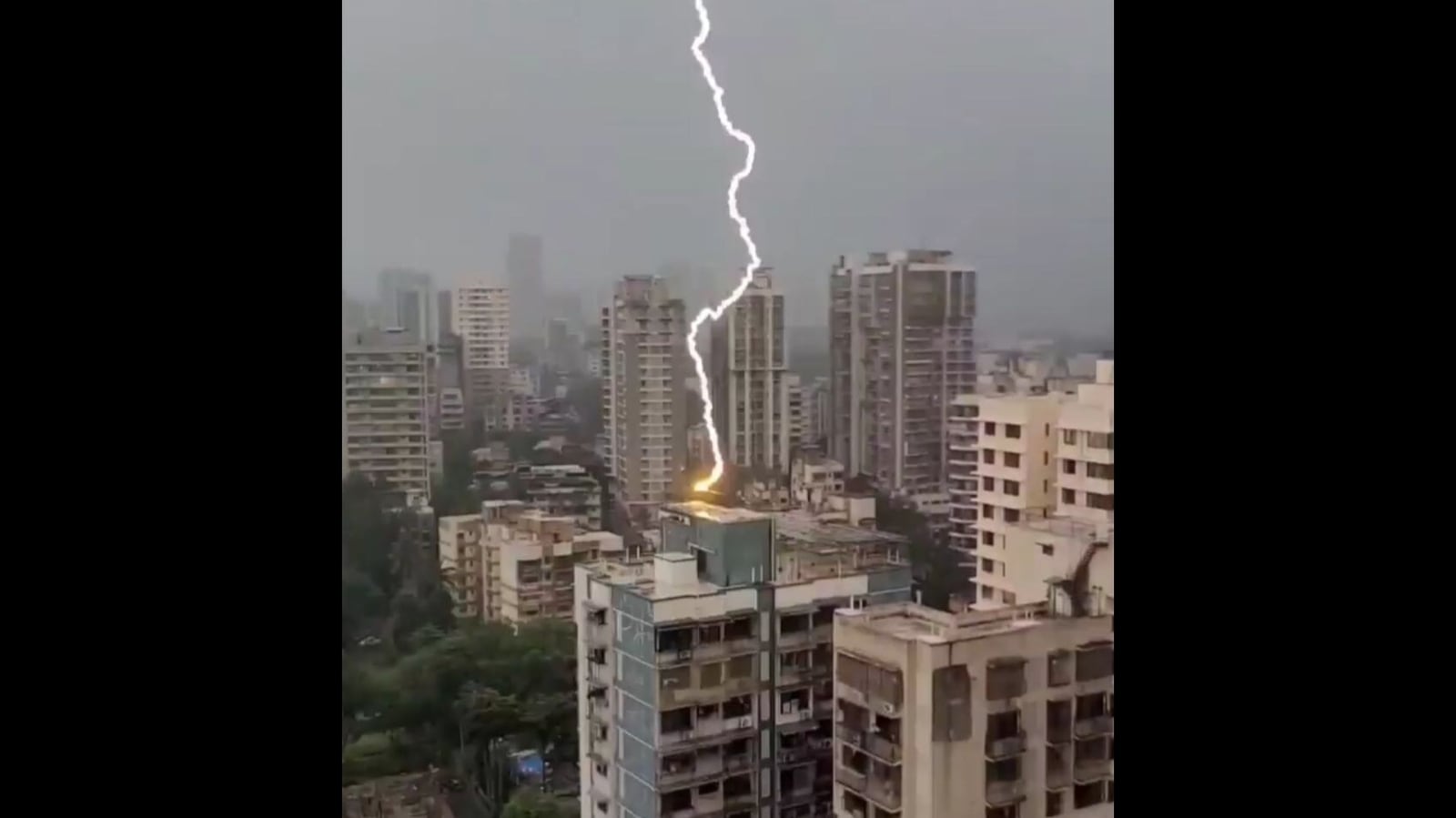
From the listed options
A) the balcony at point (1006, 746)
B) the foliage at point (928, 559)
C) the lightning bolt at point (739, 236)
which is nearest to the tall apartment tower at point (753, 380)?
the lightning bolt at point (739, 236)

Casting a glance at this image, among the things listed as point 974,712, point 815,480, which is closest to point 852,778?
point 974,712

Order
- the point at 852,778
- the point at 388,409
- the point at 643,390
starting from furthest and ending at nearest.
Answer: the point at 852,778
the point at 643,390
the point at 388,409

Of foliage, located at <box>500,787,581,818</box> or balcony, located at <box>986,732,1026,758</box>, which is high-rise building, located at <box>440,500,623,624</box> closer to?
foliage, located at <box>500,787,581,818</box>

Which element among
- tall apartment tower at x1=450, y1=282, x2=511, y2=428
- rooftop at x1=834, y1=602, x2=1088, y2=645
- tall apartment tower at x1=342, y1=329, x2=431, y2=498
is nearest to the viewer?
tall apartment tower at x1=342, y1=329, x2=431, y2=498

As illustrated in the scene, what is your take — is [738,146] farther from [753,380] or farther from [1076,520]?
[1076,520]

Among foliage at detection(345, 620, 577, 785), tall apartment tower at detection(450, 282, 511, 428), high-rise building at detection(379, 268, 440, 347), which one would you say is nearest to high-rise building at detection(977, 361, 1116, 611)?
foliage at detection(345, 620, 577, 785)
